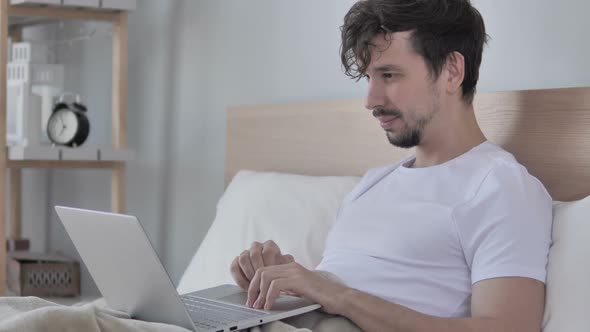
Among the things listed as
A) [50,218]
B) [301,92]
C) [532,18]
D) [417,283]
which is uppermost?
[532,18]

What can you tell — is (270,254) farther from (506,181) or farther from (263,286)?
(506,181)

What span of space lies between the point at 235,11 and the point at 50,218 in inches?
49.1

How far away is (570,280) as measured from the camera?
4.15ft

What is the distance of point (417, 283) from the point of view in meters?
1.35

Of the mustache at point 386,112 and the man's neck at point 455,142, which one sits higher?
the mustache at point 386,112

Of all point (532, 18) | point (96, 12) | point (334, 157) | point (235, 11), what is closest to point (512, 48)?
point (532, 18)

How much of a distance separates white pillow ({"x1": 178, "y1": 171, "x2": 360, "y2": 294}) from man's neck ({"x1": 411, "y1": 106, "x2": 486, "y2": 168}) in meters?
0.30

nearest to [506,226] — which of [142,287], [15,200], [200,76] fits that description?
[142,287]

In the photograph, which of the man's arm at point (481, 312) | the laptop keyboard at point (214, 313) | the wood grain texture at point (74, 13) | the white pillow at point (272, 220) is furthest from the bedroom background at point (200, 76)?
the laptop keyboard at point (214, 313)

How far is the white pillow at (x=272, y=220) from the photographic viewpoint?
1724mm

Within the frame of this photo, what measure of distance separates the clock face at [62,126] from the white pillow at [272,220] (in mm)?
730

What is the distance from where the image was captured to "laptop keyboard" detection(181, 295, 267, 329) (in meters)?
1.22

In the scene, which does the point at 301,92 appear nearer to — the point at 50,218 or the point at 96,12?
the point at 96,12

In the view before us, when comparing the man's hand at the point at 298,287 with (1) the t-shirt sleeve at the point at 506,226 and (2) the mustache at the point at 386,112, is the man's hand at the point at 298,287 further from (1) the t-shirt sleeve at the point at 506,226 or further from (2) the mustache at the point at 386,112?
(2) the mustache at the point at 386,112
